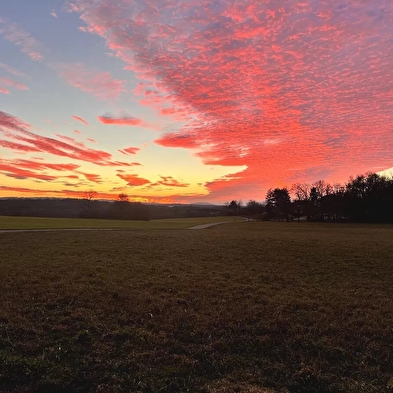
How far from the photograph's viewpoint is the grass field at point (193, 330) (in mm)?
4609

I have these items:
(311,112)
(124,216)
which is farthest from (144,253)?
(124,216)

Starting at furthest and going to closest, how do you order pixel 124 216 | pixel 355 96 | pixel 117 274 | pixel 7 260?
pixel 124 216 < pixel 355 96 < pixel 7 260 < pixel 117 274

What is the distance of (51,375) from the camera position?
4.55 metres

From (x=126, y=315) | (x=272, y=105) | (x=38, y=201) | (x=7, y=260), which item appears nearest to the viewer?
(x=126, y=315)

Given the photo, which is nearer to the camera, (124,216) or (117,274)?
(117,274)

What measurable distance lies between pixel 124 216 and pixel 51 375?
290 feet

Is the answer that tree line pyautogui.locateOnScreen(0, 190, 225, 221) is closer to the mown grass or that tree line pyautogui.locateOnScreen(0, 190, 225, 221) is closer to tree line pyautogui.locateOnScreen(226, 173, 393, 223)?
the mown grass

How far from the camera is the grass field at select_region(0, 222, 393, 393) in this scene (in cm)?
461

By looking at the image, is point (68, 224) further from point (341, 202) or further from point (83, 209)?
point (341, 202)

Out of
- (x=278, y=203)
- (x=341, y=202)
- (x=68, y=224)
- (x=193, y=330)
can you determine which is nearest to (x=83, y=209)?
(x=68, y=224)

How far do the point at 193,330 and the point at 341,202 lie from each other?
92.0m

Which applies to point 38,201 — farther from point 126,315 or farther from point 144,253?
point 126,315

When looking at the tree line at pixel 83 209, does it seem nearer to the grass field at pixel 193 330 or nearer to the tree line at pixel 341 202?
the tree line at pixel 341 202

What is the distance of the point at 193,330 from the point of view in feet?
21.2
